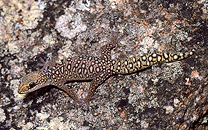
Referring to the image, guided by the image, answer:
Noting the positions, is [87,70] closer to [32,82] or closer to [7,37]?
[32,82]

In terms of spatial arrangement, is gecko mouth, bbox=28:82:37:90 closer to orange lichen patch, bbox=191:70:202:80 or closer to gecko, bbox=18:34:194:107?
gecko, bbox=18:34:194:107

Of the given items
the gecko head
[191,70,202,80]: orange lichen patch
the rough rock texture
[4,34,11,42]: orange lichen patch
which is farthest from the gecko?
[4,34,11,42]: orange lichen patch

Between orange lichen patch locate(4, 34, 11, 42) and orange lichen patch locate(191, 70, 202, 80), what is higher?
orange lichen patch locate(4, 34, 11, 42)

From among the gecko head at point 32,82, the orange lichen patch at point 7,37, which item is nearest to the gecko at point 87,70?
the gecko head at point 32,82

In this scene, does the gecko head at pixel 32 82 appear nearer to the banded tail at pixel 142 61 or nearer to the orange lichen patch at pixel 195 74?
the banded tail at pixel 142 61

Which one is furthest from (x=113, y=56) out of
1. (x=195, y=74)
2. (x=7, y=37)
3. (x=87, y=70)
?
(x=7, y=37)

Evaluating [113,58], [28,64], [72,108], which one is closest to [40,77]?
[28,64]

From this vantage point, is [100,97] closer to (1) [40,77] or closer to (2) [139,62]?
(2) [139,62]
